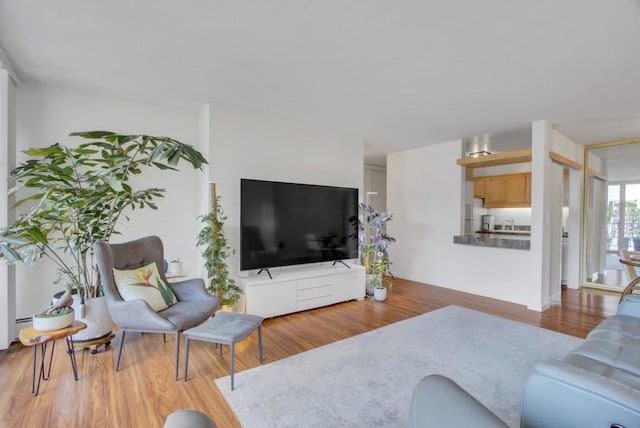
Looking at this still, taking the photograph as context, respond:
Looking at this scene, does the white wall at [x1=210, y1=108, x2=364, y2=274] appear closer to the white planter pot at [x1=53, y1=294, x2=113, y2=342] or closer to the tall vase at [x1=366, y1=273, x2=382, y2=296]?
the white planter pot at [x1=53, y1=294, x2=113, y2=342]

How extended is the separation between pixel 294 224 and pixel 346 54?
2134 millimetres

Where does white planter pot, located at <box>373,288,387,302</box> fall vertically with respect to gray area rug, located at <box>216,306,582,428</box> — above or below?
above

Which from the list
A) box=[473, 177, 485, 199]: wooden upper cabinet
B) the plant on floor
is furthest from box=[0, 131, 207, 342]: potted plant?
box=[473, 177, 485, 199]: wooden upper cabinet

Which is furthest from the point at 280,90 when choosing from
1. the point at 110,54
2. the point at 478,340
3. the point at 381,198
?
the point at 381,198

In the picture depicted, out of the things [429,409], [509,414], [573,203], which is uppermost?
[573,203]

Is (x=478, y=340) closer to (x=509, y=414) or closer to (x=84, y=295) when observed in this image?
(x=509, y=414)

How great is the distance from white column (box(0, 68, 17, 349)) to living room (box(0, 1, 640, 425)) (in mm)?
20

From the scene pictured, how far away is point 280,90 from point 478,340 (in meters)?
3.22

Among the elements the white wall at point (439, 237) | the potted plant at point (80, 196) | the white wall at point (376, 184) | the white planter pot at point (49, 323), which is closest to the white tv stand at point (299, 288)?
the potted plant at point (80, 196)

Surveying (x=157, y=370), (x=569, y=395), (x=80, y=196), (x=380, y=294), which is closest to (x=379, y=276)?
(x=380, y=294)

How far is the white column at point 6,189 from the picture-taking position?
2.60 m

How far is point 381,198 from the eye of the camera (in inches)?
298

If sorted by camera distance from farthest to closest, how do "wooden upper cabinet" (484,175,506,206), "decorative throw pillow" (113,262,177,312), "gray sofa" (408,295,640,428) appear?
"wooden upper cabinet" (484,175,506,206)
"decorative throw pillow" (113,262,177,312)
"gray sofa" (408,295,640,428)

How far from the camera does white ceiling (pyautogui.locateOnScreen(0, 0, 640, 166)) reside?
1879mm
